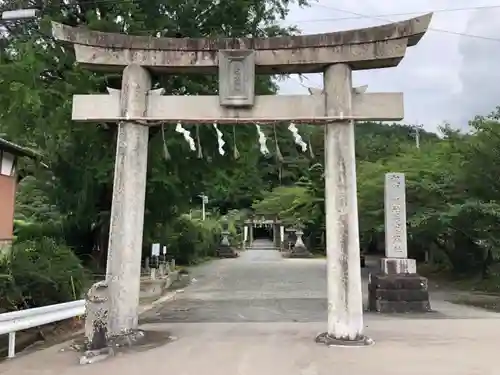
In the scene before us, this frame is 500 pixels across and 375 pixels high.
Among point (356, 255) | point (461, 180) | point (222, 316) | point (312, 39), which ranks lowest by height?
point (222, 316)

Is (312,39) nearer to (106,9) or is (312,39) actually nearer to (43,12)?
(106,9)

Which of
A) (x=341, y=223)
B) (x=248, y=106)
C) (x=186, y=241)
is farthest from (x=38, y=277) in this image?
(x=186, y=241)

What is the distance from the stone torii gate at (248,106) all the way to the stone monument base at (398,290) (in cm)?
477

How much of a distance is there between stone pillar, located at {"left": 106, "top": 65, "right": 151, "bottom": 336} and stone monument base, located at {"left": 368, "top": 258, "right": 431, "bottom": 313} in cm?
680

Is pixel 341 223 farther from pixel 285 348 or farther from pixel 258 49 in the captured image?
pixel 258 49

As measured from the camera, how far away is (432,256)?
26.0 metres

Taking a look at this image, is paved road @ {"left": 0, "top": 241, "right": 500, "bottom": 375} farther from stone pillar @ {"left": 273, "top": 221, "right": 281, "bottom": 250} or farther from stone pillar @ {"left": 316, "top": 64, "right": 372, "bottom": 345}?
stone pillar @ {"left": 273, "top": 221, "right": 281, "bottom": 250}

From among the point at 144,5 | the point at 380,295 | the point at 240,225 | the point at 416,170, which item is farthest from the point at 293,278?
the point at 240,225

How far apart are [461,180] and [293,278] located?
9.16 m

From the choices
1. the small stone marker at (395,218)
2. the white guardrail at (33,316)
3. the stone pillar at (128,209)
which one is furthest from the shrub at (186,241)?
the stone pillar at (128,209)

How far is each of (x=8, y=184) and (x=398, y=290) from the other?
12.5 meters

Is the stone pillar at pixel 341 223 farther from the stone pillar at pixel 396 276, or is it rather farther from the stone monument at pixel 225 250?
the stone monument at pixel 225 250

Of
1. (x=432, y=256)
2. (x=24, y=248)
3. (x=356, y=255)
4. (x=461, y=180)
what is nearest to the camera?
(x=356, y=255)

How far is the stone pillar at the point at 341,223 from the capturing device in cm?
824
